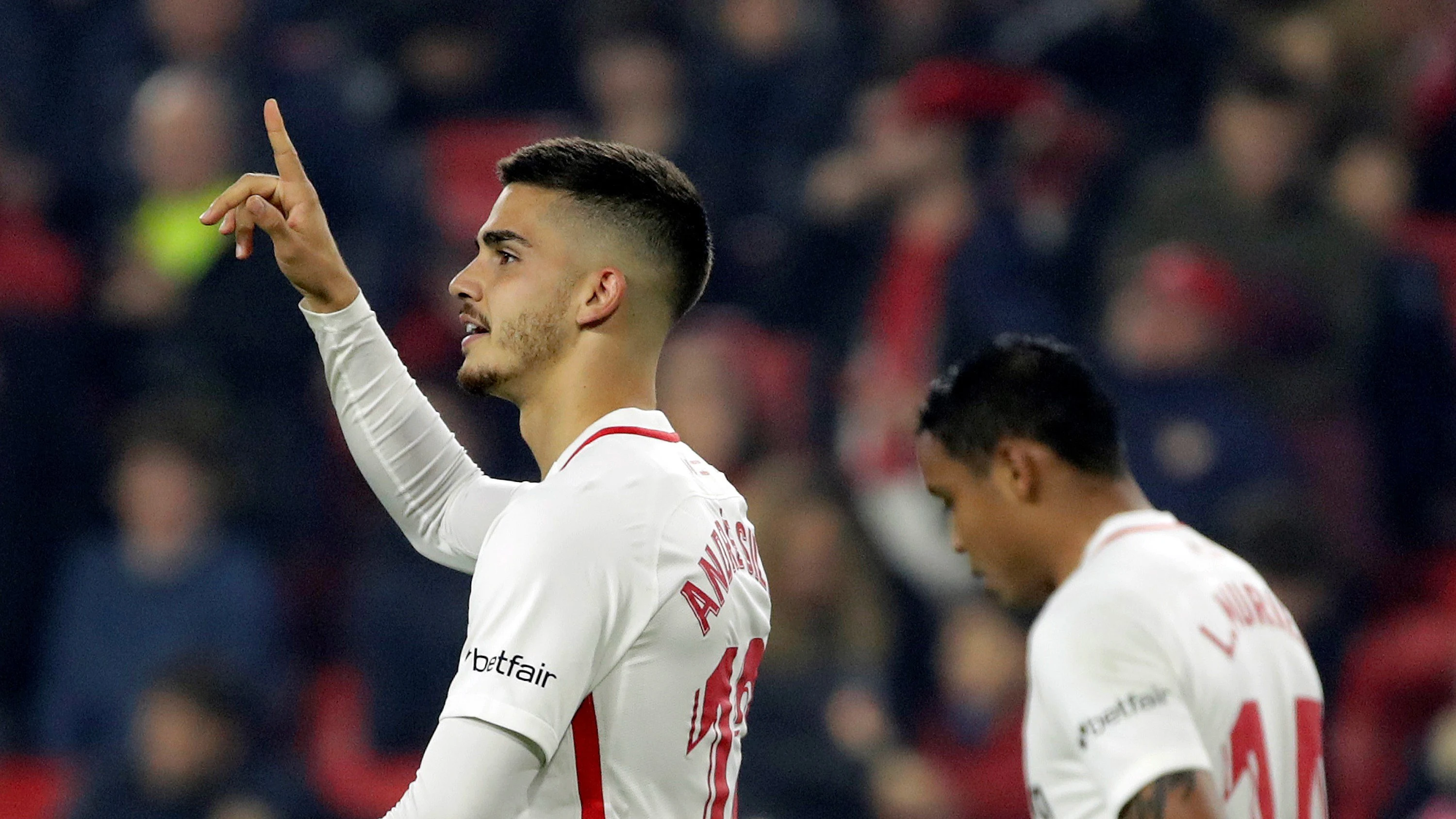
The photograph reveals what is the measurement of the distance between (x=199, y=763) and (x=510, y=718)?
13.2 feet

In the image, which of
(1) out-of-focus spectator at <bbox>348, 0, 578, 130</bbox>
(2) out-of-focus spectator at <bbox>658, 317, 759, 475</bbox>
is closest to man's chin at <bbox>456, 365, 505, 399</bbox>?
(2) out-of-focus spectator at <bbox>658, 317, 759, 475</bbox>

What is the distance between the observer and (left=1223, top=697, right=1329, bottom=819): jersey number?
3197 millimetres

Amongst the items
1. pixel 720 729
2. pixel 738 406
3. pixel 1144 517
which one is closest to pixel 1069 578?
pixel 1144 517

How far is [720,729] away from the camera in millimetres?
2676

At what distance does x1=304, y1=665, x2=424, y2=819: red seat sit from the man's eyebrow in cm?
370

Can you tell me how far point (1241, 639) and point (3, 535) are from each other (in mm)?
A: 5193

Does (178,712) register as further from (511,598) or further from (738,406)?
(511,598)

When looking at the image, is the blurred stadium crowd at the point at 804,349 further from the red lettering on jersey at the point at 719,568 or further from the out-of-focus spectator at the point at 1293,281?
the red lettering on jersey at the point at 719,568

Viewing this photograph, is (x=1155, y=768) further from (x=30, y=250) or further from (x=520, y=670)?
(x=30, y=250)

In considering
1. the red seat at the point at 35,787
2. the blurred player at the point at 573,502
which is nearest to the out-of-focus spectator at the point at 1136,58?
the red seat at the point at 35,787

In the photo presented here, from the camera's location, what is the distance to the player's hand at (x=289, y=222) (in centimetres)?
275

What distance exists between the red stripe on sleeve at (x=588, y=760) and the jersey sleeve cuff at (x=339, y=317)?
86 cm

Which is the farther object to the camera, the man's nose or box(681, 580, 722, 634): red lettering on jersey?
the man's nose

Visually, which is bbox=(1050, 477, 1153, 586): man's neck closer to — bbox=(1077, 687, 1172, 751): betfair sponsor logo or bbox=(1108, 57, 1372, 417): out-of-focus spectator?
bbox=(1077, 687, 1172, 751): betfair sponsor logo
